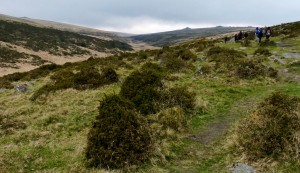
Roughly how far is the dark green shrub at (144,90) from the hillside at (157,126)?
46 millimetres

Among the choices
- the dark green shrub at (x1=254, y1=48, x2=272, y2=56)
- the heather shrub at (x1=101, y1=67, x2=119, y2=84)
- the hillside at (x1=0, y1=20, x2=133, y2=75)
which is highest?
the dark green shrub at (x1=254, y1=48, x2=272, y2=56)

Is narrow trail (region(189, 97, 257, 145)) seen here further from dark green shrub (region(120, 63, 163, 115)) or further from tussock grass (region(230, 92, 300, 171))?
dark green shrub (region(120, 63, 163, 115))

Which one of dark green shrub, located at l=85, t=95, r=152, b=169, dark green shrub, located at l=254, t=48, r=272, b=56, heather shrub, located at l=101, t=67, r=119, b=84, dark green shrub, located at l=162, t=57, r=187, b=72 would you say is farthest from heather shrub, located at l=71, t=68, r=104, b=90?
dark green shrub, located at l=254, t=48, r=272, b=56

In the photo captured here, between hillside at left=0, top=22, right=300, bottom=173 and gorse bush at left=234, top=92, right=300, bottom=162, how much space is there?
0.03 metres

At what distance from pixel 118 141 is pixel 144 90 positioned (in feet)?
18.8

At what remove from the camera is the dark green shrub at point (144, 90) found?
14117 millimetres

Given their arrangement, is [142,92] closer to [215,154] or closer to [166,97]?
[166,97]

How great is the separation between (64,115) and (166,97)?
4.80 m

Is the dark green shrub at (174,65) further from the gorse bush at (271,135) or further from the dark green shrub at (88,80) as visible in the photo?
the gorse bush at (271,135)

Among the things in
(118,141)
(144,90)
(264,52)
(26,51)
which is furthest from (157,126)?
(26,51)

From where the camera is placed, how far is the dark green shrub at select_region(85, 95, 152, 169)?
9.16 m

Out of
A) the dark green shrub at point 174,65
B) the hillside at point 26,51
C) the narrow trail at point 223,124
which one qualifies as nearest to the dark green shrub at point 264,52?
the dark green shrub at point 174,65

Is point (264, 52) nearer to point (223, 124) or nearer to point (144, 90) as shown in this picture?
point (144, 90)

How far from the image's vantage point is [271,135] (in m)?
9.14
